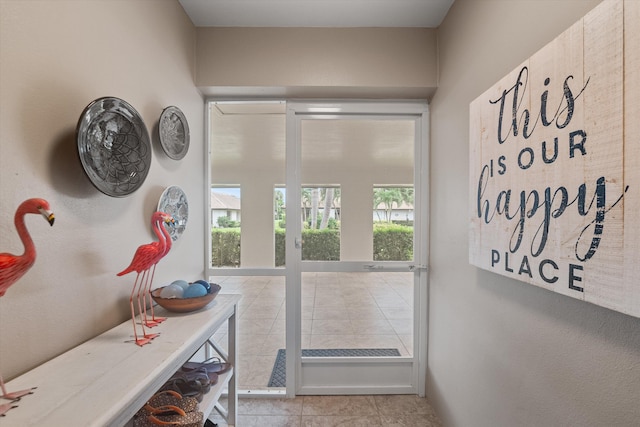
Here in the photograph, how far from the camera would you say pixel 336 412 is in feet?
6.02

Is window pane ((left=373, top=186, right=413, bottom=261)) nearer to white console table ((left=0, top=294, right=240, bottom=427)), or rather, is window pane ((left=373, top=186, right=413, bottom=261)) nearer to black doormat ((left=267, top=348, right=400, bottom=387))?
black doormat ((left=267, top=348, right=400, bottom=387))

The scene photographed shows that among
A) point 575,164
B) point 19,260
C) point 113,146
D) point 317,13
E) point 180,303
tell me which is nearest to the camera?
point 19,260

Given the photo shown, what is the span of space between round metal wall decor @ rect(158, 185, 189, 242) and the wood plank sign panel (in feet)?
5.40

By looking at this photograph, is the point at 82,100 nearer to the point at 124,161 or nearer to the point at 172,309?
the point at 124,161

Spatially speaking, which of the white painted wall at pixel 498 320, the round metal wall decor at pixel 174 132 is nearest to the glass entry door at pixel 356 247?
the white painted wall at pixel 498 320

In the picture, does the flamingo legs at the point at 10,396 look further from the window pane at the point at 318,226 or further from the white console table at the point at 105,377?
the window pane at the point at 318,226

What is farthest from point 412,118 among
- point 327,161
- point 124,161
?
point 124,161

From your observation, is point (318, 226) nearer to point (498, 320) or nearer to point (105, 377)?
point (498, 320)

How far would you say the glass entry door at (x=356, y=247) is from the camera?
2.02 meters

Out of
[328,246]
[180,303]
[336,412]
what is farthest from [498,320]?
[180,303]

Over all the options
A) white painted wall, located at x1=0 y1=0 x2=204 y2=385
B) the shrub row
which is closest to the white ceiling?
white painted wall, located at x1=0 y1=0 x2=204 y2=385

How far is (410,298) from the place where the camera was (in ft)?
6.84

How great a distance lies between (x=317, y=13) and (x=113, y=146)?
1.43 m

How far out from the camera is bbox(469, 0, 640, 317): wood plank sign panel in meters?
0.65
